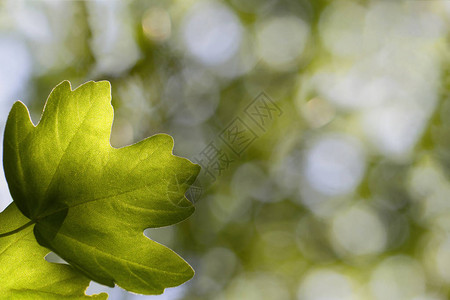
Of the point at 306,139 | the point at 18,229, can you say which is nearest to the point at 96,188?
the point at 18,229

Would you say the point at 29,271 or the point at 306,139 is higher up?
the point at 29,271

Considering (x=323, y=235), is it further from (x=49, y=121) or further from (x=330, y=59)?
(x=49, y=121)

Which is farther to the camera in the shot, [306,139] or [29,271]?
[306,139]

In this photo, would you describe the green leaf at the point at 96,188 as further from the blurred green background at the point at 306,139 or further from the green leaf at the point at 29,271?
the blurred green background at the point at 306,139

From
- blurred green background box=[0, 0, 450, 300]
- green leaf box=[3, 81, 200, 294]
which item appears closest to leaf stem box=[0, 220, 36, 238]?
green leaf box=[3, 81, 200, 294]

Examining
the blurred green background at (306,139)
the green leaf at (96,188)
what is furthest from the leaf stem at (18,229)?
the blurred green background at (306,139)

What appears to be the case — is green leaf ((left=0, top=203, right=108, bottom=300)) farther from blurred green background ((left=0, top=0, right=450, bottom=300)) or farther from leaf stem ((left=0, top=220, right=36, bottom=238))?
blurred green background ((left=0, top=0, right=450, bottom=300))

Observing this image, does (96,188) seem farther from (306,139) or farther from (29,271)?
(306,139)
